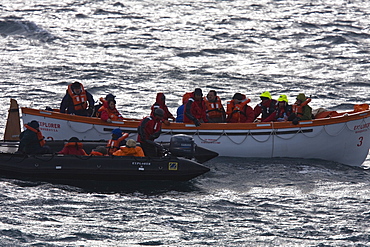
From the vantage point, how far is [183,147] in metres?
15.2

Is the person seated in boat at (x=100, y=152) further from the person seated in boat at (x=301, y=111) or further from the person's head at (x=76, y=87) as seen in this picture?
the person seated in boat at (x=301, y=111)

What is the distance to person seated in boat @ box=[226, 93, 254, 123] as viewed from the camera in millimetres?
17016

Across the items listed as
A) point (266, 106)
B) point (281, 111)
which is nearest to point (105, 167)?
point (266, 106)

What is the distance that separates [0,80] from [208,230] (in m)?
14.0

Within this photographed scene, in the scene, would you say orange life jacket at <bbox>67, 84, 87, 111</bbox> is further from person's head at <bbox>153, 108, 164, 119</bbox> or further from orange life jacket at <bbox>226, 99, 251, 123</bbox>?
orange life jacket at <bbox>226, 99, 251, 123</bbox>

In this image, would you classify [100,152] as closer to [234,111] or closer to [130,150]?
[130,150]

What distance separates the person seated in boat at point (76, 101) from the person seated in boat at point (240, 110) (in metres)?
3.78

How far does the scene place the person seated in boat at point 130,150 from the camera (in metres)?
14.7

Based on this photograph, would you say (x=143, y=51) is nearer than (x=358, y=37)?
Yes

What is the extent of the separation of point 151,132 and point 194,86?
30.3 feet

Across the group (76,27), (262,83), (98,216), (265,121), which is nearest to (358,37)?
(262,83)

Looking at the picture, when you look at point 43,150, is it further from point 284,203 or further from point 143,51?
point 143,51

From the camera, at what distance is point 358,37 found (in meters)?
31.8

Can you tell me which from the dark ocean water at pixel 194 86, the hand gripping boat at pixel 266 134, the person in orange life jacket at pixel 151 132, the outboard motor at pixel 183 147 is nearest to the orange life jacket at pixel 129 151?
the person in orange life jacket at pixel 151 132
